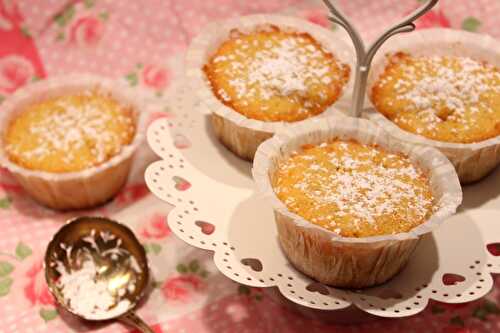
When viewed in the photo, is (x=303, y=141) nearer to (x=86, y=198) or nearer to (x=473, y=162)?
(x=473, y=162)

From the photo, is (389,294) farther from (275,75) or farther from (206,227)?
(275,75)

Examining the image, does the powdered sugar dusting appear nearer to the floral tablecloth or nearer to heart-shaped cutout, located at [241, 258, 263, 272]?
the floral tablecloth

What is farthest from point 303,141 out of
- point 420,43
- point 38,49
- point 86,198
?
point 38,49

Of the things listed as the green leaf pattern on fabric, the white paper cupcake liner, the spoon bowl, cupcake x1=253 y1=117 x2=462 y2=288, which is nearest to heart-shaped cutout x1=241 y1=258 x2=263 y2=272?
cupcake x1=253 y1=117 x2=462 y2=288

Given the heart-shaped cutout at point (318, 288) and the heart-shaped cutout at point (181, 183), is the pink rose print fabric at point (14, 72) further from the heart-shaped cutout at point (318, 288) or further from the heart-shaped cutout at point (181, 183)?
the heart-shaped cutout at point (318, 288)

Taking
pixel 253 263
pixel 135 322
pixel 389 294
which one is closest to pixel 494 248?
pixel 389 294
